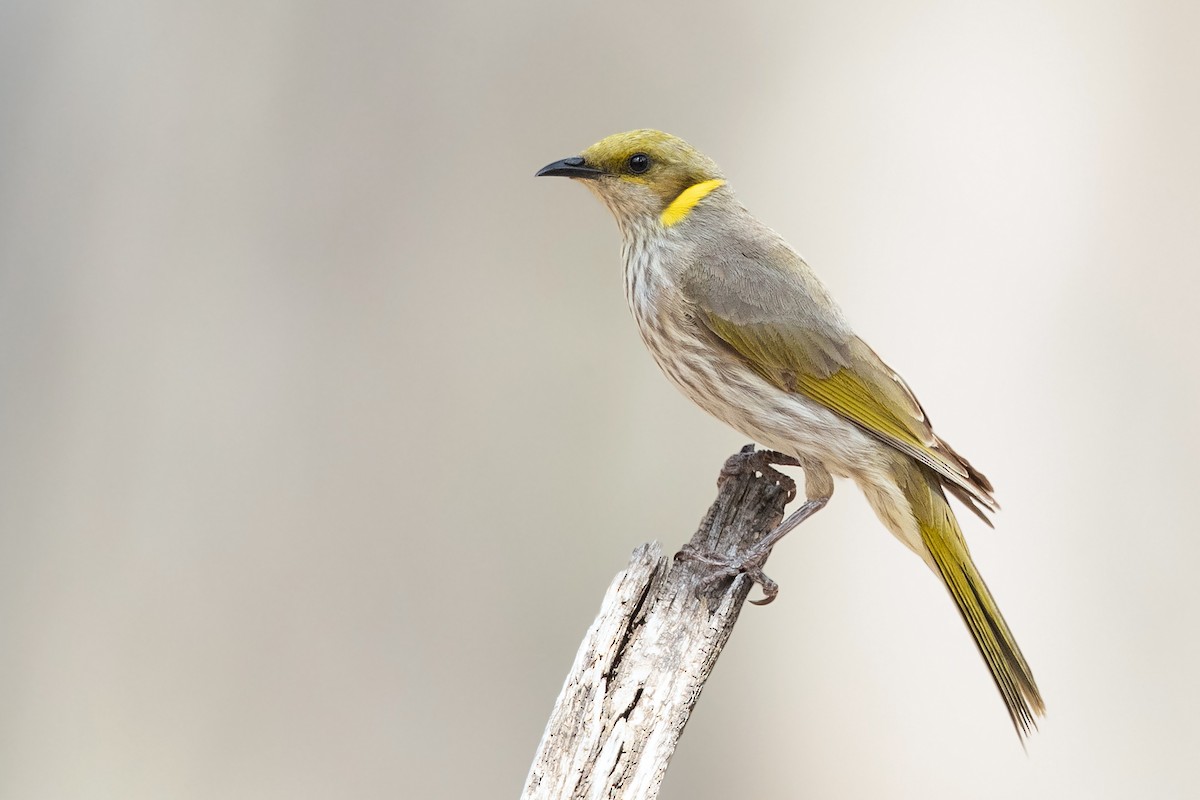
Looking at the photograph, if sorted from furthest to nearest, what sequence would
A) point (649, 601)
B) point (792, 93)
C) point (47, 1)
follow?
point (792, 93) < point (47, 1) < point (649, 601)

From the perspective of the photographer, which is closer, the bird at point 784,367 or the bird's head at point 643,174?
the bird at point 784,367

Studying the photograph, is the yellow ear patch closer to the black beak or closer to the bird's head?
the bird's head

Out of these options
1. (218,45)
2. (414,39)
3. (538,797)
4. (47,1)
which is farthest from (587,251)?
(538,797)

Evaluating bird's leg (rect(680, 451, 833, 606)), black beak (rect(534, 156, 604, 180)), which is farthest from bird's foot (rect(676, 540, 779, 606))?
black beak (rect(534, 156, 604, 180))

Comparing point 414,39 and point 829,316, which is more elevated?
point 414,39

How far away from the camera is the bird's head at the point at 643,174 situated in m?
2.43

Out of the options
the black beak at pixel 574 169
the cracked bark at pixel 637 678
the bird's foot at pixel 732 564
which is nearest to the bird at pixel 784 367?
the black beak at pixel 574 169

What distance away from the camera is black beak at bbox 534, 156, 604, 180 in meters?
2.40

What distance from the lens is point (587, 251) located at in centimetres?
422

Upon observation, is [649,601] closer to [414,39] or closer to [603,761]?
[603,761]

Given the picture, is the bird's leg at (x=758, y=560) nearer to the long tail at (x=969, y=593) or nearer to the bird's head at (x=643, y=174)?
the long tail at (x=969, y=593)

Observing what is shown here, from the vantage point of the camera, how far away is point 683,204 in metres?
2.47

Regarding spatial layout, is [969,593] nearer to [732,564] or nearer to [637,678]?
[732,564]

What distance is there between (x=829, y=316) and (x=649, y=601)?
32.9 inches
